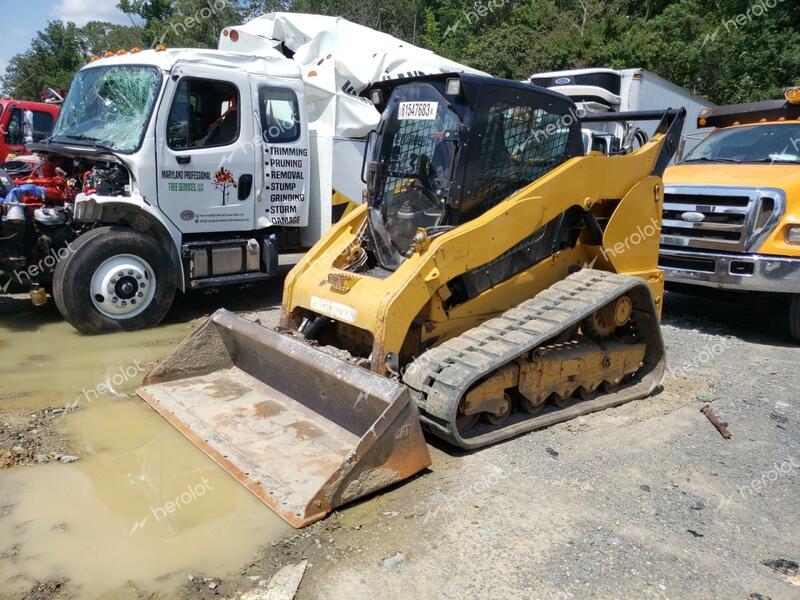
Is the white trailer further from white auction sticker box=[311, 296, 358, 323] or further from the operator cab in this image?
white auction sticker box=[311, 296, 358, 323]

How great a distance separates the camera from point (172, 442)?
14.4 feet

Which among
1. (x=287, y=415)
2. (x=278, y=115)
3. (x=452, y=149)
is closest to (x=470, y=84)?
(x=452, y=149)

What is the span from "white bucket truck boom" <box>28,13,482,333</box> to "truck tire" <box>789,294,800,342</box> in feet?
16.9

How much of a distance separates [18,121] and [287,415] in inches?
417

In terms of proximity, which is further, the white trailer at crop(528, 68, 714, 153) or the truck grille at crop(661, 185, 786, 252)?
the white trailer at crop(528, 68, 714, 153)

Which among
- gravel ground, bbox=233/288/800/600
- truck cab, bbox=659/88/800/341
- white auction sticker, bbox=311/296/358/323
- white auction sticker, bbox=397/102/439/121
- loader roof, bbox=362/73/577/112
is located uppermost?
loader roof, bbox=362/73/577/112

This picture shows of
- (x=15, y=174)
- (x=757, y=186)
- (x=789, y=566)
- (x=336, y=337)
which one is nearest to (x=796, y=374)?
(x=757, y=186)


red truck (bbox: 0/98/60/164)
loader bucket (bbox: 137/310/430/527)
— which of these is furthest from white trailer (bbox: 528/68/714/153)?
loader bucket (bbox: 137/310/430/527)

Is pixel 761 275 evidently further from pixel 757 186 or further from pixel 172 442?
pixel 172 442

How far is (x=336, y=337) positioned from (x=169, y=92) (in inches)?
137

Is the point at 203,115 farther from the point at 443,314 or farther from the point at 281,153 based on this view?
the point at 443,314

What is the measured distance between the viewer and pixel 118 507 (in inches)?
142

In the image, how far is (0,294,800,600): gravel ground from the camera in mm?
3051

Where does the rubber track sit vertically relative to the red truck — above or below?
below
